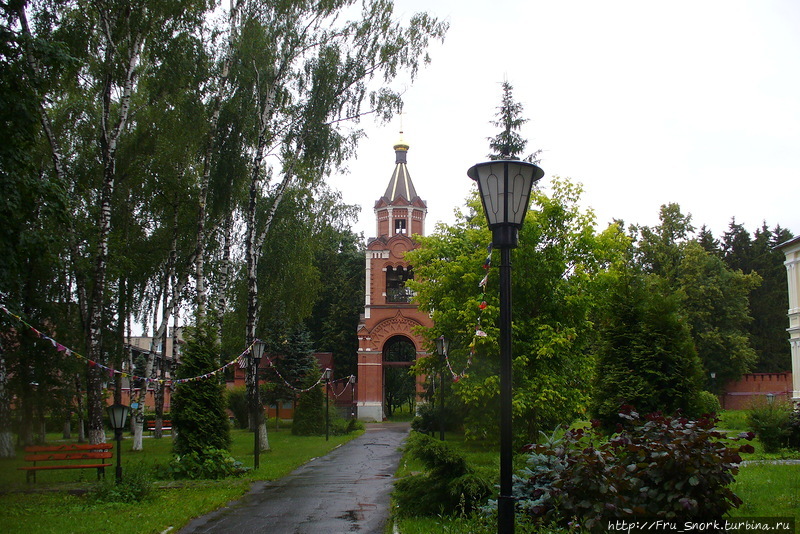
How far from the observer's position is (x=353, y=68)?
21.7m

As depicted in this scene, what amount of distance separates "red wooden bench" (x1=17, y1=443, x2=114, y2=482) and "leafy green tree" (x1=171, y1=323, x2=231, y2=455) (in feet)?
5.44

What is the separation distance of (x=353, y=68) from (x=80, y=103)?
948 centimetres

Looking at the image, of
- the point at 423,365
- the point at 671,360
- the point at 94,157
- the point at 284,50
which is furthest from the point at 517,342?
the point at 94,157

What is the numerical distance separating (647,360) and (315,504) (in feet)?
20.1

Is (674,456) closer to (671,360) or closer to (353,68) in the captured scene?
(671,360)

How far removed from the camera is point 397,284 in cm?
4309

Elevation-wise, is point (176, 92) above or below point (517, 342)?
above

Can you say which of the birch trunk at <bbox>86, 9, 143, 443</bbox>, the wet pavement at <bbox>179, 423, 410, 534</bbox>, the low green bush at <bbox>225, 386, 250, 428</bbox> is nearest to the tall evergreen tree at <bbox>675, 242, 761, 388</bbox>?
the low green bush at <bbox>225, 386, 250, 428</bbox>

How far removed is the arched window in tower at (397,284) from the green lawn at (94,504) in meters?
25.4

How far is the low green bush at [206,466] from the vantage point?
1395cm

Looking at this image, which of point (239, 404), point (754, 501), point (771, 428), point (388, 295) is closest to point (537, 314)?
point (771, 428)

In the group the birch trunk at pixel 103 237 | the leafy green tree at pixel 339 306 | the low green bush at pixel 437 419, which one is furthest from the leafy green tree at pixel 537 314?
the leafy green tree at pixel 339 306

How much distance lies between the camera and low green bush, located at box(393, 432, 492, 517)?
8219 mm

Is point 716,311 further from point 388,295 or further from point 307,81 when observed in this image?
point 307,81
